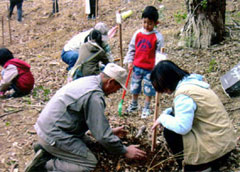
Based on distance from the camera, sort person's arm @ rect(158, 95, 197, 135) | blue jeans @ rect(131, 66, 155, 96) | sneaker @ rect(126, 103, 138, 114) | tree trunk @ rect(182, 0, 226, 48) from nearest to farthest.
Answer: person's arm @ rect(158, 95, 197, 135) < blue jeans @ rect(131, 66, 155, 96) < sneaker @ rect(126, 103, 138, 114) < tree trunk @ rect(182, 0, 226, 48)

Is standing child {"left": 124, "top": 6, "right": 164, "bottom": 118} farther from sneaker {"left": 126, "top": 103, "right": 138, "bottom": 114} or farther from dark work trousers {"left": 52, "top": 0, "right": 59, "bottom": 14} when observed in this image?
dark work trousers {"left": 52, "top": 0, "right": 59, "bottom": 14}

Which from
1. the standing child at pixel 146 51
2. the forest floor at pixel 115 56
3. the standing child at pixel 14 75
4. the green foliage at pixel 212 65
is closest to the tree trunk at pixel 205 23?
the forest floor at pixel 115 56

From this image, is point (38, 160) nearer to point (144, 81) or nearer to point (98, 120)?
point (98, 120)

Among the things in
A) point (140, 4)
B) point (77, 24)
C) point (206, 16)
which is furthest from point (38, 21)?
point (206, 16)

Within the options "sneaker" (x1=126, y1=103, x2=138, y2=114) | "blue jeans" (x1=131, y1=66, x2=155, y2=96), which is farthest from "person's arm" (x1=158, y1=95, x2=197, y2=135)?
"sneaker" (x1=126, y1=103, x2=138, y2=114)

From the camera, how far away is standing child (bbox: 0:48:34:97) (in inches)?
195

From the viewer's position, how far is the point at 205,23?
221 inches

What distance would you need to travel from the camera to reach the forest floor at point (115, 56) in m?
3.26

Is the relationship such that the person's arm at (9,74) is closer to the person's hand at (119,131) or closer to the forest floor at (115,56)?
the forest floor at (115,56)

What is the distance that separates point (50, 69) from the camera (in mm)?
6977

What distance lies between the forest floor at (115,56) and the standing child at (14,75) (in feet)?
0.69

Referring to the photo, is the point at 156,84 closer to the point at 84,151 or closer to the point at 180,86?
the point at 180,86

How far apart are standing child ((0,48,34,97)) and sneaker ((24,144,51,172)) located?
2.50 meters

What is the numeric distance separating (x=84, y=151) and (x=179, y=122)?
3.59 ft
